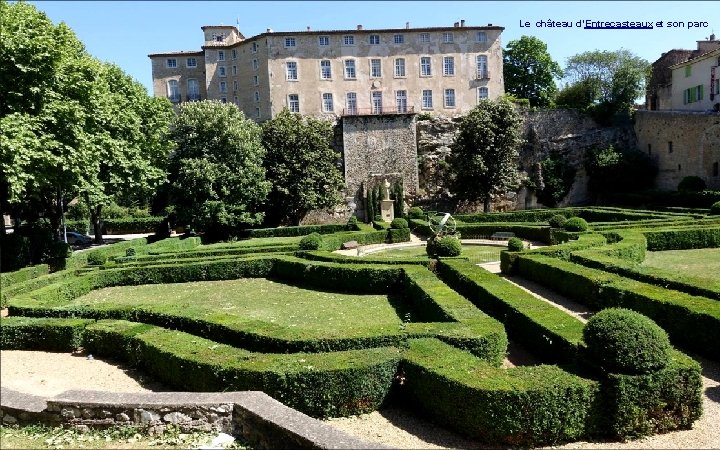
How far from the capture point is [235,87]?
49688mm

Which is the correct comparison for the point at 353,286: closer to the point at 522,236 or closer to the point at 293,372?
the point at 293,372

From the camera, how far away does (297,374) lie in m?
8.45

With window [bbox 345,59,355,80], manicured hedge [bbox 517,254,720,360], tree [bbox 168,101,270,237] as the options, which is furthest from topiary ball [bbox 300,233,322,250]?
window [bbox 345,59,355,80]

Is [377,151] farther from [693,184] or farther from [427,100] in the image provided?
[693,184]

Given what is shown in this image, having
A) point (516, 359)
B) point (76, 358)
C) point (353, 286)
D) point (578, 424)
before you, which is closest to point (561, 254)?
point (353, 286)

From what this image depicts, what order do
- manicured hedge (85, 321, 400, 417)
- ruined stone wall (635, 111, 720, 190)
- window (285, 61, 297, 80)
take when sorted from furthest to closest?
1. window (285, 61, 297, 80)
2. ruined stone wall (635, 111, 720, 190)
3. manicured hedge (85, 321, 400, 417)

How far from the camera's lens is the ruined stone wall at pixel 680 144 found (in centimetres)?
3638

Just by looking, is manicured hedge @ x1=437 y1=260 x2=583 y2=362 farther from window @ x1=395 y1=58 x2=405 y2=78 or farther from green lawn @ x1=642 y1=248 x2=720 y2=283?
window @ x1=395 y1=58 x2=405 y2=78

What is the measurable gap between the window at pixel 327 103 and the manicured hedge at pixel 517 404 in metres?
40.7

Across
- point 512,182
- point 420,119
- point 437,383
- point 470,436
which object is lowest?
point 470,436

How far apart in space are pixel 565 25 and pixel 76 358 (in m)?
20.8

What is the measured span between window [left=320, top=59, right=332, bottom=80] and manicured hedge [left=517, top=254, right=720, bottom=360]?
34.1 metres

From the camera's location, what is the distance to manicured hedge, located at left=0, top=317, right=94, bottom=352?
41.1 feet

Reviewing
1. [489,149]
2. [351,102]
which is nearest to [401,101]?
[351,102]
